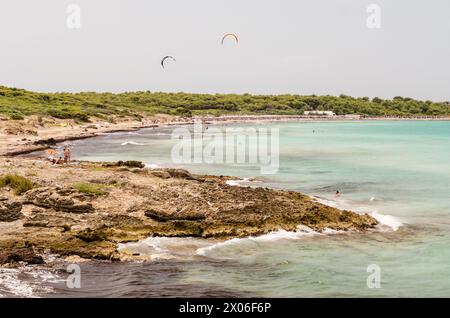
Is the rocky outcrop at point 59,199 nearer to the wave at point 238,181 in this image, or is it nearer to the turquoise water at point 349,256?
the turquoise water at point 349,256

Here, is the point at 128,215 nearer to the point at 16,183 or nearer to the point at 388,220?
the point at 16,183

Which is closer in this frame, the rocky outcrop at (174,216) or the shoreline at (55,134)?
the rocky outcrop at (174,216)

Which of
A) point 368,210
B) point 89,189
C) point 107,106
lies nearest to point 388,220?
point 368,210

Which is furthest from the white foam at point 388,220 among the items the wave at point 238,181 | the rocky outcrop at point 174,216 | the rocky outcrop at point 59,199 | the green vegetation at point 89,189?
the rocky outcrop at point 59,199

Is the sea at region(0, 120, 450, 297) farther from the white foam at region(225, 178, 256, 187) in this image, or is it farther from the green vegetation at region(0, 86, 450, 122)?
the green vegetation at region(0, 86, 450, 122)

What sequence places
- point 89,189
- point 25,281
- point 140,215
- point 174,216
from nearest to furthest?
point 25,281 → point 174,216 → point 140,215 → point 89,189

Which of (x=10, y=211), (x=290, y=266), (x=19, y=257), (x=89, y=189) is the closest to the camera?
(x=19, y=257)
